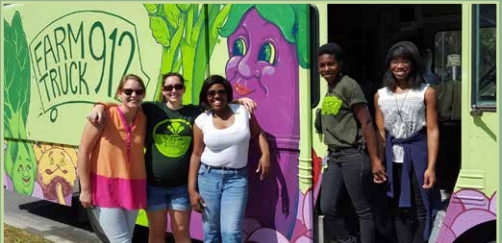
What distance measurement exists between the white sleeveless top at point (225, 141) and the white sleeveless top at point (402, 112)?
90 centimetres

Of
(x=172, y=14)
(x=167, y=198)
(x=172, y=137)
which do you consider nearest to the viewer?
(x=172, y=137)

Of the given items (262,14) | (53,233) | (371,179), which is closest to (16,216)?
(53,233)

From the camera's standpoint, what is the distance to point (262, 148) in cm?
381

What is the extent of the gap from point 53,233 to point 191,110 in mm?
3222

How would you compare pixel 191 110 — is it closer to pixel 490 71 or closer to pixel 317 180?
pixel 317 180

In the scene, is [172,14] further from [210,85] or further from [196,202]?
[196,202]

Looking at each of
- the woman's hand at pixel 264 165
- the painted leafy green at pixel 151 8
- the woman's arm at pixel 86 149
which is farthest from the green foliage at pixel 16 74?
the woman's hand at pixel 264 165

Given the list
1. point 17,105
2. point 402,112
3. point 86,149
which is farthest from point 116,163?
point 17,105

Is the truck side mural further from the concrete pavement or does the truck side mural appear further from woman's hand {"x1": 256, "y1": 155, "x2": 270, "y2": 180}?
the concrete pavement

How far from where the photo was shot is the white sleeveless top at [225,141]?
142 inches

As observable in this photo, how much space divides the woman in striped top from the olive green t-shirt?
1187mm

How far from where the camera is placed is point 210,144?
142 inches

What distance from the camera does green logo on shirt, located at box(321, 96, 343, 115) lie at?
11.0ft

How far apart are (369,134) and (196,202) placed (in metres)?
1.23
